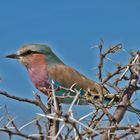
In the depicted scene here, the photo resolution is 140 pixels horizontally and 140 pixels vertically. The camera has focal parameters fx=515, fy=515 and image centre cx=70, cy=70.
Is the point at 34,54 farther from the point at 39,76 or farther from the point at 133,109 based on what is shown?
the point at 133,109

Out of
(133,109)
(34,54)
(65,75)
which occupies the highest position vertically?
(34,54)

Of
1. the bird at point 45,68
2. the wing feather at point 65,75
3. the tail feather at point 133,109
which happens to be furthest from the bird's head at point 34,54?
the tail feather at point 133,109

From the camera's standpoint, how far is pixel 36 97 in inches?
96.3

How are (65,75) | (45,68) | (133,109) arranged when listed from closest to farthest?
(133,109)
(65,75)
(45,68)

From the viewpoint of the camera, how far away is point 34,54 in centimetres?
452

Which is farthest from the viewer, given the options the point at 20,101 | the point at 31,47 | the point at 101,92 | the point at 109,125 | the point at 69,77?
the point at 31,47

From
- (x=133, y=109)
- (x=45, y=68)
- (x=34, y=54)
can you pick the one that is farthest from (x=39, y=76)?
(x=133, y=109)

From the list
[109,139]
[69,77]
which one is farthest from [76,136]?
[69,77]

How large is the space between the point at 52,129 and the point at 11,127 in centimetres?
20

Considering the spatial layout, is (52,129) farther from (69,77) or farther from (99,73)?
(69,77)

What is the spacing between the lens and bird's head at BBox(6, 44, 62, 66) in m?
4.46

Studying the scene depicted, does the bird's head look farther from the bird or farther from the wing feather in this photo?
the wing feather

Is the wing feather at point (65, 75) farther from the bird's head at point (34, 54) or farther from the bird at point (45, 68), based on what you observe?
the bird's head at point (34, 54)

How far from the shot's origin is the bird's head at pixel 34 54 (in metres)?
4.46
